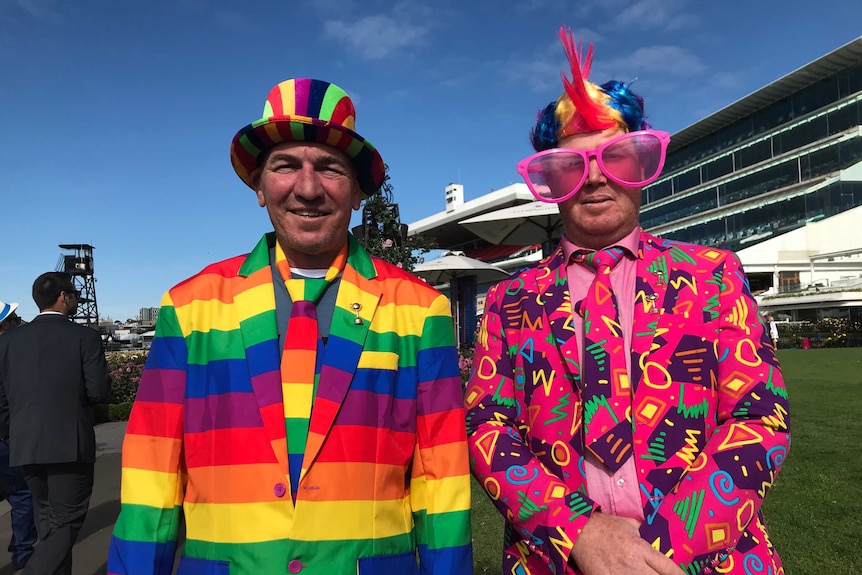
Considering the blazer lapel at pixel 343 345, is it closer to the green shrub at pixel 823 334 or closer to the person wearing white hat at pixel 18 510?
the person wearing white hat at pixel 18 510

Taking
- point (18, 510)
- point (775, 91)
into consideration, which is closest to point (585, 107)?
point (18, 510)

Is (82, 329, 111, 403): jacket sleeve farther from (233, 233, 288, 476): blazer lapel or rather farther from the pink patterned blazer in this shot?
the pink patterned blazer

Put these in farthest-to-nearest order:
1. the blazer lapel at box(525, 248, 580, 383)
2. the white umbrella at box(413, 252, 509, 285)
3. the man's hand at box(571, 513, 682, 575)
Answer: the white umbrella at box(413, 252, 509, 285) → the blazer lapel at box(525, 248, 580, 383) → the man's hand at box(571, 513, 682, 575)

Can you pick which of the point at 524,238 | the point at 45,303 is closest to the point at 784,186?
the point at 524,238

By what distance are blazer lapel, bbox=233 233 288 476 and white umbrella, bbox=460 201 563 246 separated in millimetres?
7842

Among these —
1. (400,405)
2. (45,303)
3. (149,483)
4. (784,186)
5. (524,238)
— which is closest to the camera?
(149,483)

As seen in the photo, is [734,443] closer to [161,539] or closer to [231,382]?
[231,382]

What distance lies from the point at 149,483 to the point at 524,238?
9.06m

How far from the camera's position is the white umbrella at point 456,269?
43.0 ft

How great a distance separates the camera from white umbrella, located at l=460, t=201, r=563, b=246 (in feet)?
31.4

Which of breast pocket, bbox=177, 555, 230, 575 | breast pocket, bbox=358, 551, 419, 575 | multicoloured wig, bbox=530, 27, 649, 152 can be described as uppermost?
multicoloured wig, bbox=530, 27, 649, 152

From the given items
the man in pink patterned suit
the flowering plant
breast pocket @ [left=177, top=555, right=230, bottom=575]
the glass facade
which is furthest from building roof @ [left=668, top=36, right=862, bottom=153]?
breast pocket @ [left=177, top=555, right=230, bottom=575]

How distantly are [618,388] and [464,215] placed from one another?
41.2 m

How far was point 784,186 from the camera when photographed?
4547 cm
